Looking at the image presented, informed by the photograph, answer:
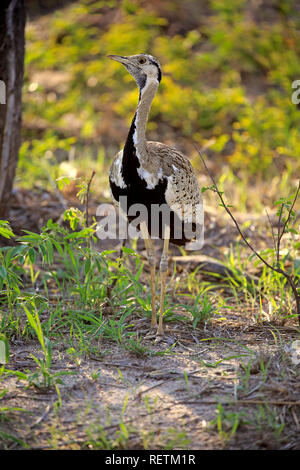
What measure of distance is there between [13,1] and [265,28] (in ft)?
21.6

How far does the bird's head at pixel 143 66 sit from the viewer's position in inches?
134

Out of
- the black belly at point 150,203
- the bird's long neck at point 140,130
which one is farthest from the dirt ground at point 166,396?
the bird's long neck at point 140,130

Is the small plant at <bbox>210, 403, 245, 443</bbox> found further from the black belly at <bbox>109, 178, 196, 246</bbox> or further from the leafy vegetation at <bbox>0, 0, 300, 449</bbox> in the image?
the black belly at <bbox>109, 178, 196, 246</bbox>

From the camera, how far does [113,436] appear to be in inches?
94.5

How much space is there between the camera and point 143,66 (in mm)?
3418

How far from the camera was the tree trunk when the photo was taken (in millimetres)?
4215

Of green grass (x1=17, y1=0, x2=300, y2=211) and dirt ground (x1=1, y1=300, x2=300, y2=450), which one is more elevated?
green grass (x1=17, y1=0, x2=300, y2=211)

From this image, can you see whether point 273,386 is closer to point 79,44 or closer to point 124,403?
point 124,403

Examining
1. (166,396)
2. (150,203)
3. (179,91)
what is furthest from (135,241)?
(179,91)

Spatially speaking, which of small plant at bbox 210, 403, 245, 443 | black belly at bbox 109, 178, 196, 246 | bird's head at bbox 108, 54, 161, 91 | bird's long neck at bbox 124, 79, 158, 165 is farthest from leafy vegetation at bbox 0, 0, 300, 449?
bird's head at bbox 108, 54, 161, 91

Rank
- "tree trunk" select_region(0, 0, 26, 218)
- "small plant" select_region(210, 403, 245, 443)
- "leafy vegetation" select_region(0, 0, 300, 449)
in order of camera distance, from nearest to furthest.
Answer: "small plant" select_region(210, 403, 245, 443) < "leafy vegetation" select_region(0, 0, 300, 449) < "tree trunk" select_region(0, 0, 26, 218)

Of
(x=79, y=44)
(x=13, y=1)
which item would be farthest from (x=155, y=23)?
(x=13, y=1)

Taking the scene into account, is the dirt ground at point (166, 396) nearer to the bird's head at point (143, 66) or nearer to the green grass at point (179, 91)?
the bird's head at point (143, 66)

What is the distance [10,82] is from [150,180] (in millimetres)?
1722
